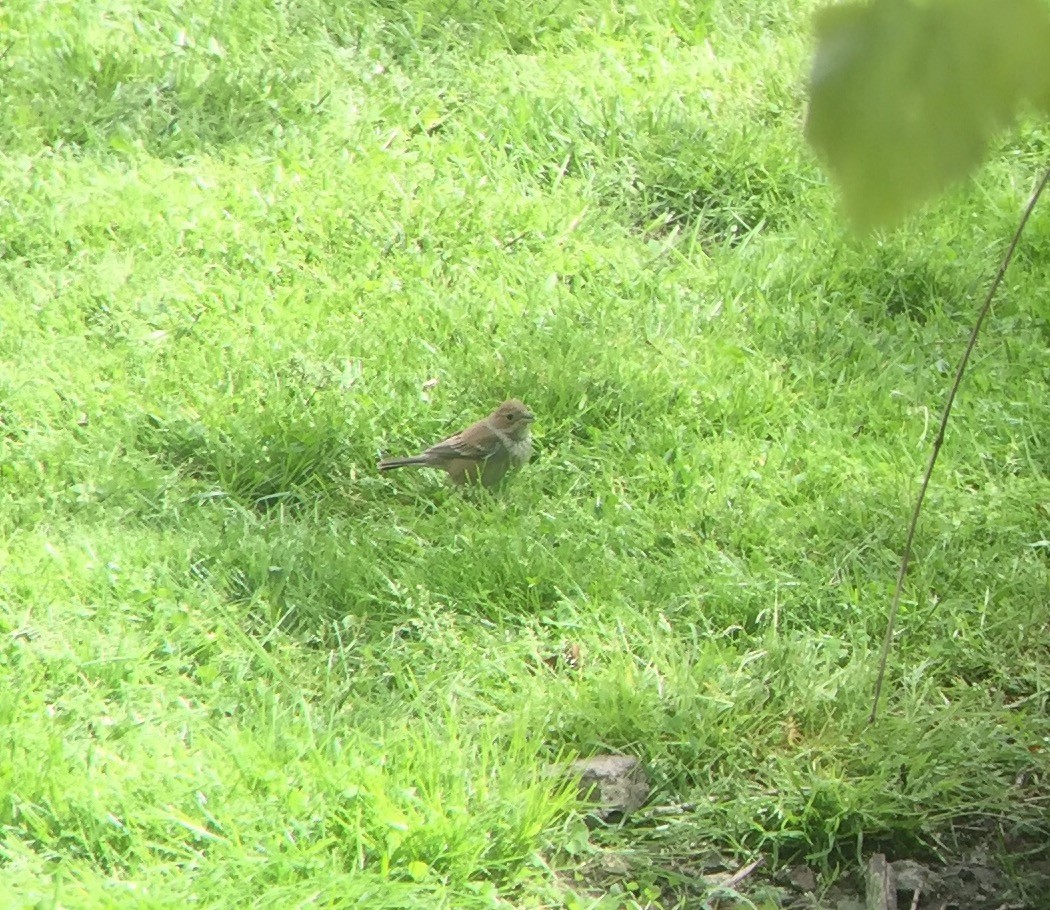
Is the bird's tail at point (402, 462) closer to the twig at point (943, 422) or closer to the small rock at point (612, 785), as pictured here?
the small rock at point (612, 785)

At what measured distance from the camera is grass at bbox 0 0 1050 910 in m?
3.41

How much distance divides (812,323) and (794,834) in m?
2.36

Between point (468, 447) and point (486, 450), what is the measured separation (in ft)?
0.35

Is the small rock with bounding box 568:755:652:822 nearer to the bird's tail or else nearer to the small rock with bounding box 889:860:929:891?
the small rock with bounding box 889:860:929:891

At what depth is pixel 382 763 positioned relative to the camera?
3.43 meters

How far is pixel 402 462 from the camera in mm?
4770

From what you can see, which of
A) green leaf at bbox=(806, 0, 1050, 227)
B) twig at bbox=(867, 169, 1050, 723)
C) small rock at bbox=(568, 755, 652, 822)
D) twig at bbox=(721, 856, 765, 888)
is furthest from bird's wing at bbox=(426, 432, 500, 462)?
green leaf at bbox=(806, 0, 1050, 227)

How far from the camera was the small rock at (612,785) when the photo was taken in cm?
349

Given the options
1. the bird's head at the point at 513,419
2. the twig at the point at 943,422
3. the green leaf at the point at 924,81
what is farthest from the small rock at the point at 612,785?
the green leaf at the point at 924,81

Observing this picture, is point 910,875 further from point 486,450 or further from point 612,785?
point 486,450

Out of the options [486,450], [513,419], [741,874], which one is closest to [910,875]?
[741,874]

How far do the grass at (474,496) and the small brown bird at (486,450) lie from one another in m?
0.10

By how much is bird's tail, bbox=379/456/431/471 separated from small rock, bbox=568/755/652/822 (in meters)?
1.43

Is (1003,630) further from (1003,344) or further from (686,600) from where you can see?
(1003,344)
